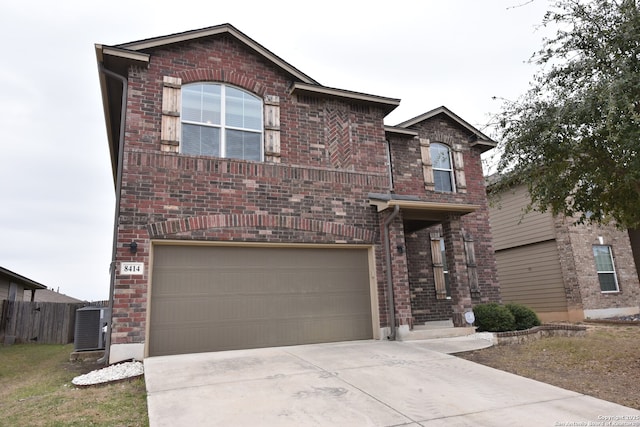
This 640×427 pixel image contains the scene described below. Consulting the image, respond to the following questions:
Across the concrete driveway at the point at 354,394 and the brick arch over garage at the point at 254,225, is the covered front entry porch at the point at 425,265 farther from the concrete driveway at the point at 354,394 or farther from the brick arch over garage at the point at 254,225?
the concrete driveway at the point at 354,394

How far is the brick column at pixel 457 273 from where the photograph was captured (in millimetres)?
9398

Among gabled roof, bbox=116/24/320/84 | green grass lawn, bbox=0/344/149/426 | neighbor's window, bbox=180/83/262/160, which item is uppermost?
gabled roof, bbox=116/24/320/84

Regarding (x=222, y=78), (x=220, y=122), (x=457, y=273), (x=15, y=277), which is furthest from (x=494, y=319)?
(x=15, y=277)

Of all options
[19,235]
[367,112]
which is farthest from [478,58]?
[19,235]

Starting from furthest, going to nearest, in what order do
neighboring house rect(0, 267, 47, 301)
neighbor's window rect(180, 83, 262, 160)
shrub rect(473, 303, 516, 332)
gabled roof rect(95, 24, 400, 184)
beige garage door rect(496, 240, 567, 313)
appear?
neighboring house rect(0, 267, 47, 301), beige garage door rect(496, 240, 567, 313), shrub rect(473, 303, 516, 332), neighbor's window rect(180, 83, 262, 160), gabled roof rect(95, 24, 400, 184)

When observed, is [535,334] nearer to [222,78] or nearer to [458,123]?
[458,123]

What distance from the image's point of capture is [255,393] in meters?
4.79

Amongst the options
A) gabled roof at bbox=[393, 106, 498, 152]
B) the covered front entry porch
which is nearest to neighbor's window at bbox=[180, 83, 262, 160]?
the covered front entry porch

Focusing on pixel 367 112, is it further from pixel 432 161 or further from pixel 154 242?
pixel 154 242

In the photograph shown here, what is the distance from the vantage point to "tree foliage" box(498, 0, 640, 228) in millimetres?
6102

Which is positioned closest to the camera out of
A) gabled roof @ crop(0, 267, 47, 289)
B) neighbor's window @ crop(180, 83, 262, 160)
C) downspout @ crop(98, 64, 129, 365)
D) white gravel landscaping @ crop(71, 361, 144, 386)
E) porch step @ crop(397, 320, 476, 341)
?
white gravel landscaping @ crop(71, 361, 144, 386)

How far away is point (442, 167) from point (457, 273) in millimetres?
4240

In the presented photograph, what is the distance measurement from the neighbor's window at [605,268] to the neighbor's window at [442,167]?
6666 millimetres

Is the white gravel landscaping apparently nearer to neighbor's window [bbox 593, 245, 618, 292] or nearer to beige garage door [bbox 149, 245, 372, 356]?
beige garage door [bbox 149, 245, 372, 356]
